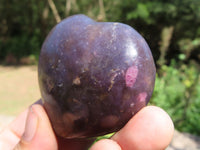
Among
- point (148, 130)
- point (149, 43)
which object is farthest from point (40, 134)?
point (149, 43)

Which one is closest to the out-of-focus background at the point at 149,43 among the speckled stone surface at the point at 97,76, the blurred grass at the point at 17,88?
the blurred grass at the point at 17,88

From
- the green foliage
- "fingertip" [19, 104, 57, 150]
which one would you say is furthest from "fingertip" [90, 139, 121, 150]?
the green foliage

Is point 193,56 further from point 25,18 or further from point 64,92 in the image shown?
point 25,18

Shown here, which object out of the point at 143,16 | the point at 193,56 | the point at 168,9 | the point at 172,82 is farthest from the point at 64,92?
the point at 168,9

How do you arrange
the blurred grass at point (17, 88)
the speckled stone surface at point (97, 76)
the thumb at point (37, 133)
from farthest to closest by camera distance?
the blurred grass at point (17, 88), the thumb at point (37, 133), the speckled stone surface at point (97, 76)

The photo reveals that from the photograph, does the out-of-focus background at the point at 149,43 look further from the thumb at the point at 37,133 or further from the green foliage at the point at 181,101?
the thumb at the point at 37,133

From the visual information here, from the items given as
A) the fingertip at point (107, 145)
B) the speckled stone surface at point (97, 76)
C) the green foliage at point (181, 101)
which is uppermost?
the speckled stone surface at point (97, 76)

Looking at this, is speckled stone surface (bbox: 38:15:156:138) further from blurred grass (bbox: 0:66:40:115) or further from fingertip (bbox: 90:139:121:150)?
blurred grass (bbox: 0:66:40:115)
